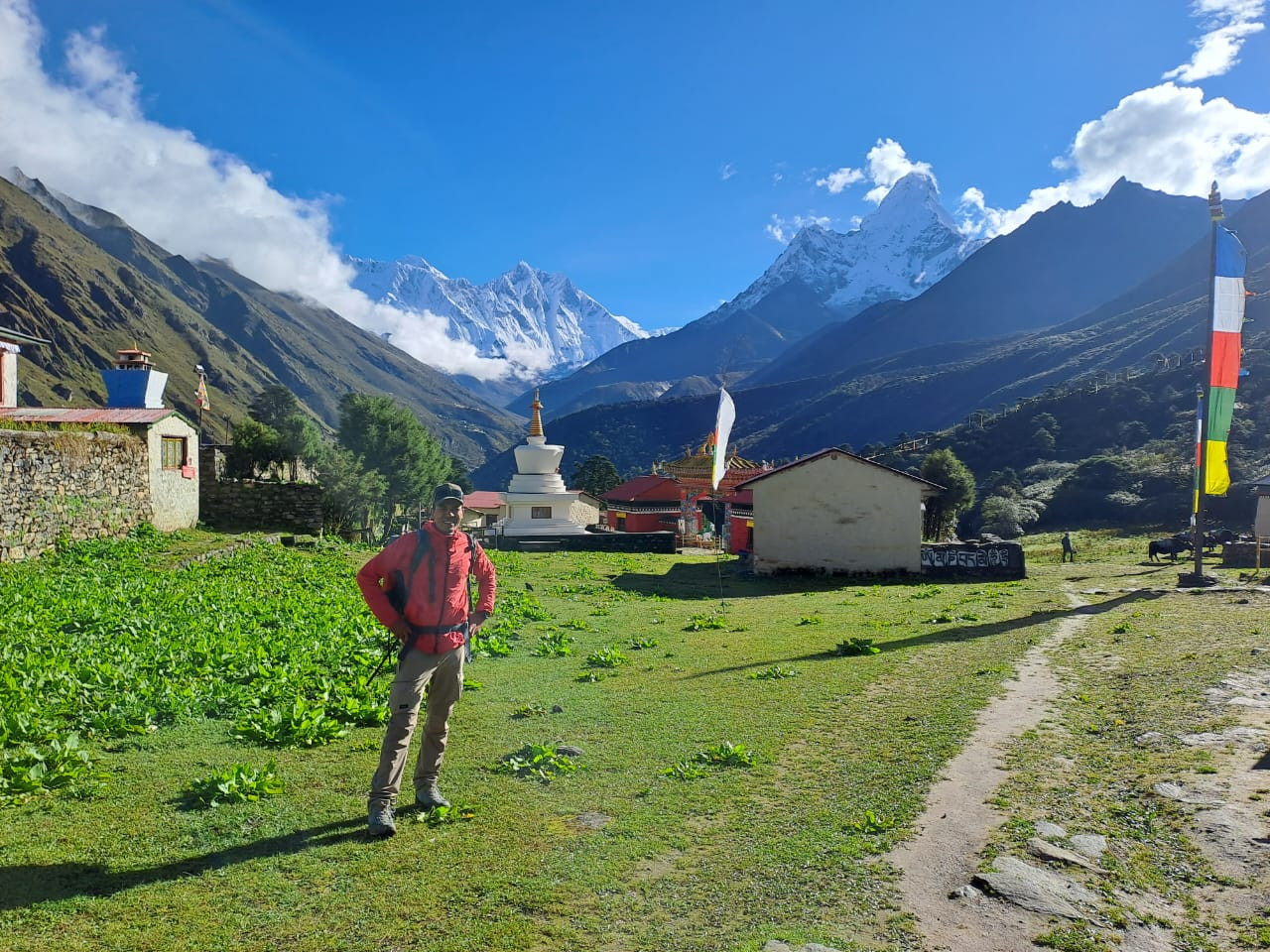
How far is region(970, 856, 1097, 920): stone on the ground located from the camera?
455 centimetres

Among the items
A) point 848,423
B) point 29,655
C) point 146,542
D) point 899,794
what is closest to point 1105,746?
point 899,794

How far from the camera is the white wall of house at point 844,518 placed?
26.7 metres

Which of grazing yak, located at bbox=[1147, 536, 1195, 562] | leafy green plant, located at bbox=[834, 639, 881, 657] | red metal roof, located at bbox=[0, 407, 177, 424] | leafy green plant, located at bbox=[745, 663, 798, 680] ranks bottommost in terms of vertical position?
leafy green plant, located at bbox=[745, 663, 798, 680]

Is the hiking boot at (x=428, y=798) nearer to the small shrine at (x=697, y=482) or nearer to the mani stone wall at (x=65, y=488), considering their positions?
the mani stone wall at (x=65, y=488)

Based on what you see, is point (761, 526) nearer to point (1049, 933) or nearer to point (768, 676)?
point (768, 676)

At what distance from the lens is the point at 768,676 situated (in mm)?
10516

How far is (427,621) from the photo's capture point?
5.88m

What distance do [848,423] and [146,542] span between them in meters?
177

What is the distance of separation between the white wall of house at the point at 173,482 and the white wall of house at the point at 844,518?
20.0 meters

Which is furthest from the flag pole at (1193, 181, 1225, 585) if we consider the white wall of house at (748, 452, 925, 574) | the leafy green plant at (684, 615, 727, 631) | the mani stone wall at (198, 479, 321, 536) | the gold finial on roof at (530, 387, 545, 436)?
the mani stone wall at (198, 479, 321, 536)

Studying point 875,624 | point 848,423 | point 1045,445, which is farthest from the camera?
point 848,423

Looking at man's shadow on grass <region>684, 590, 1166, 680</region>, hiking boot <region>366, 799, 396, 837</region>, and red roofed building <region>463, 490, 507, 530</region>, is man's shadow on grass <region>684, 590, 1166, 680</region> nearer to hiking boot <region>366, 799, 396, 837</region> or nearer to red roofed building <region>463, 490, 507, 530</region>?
hiking boot <region>366, 799, 396, 837</region>

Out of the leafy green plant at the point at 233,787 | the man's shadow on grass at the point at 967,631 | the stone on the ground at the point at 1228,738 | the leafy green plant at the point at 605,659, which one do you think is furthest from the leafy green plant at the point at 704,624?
the leafy green plant at the point at 233,787

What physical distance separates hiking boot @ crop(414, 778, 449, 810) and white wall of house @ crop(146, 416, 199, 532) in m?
21.7
